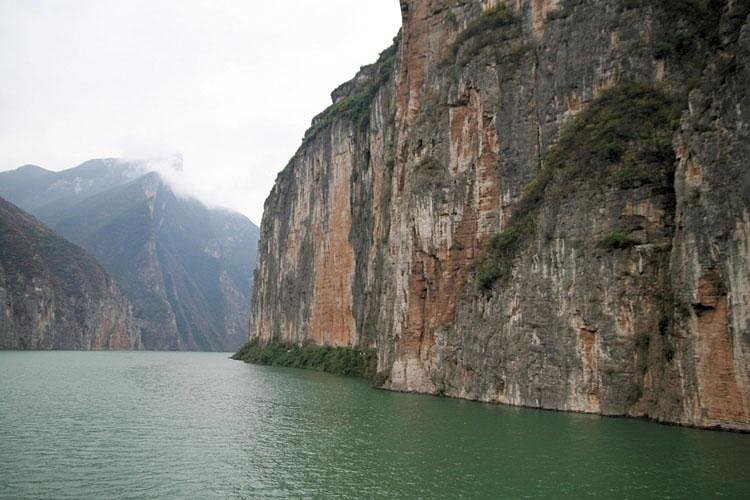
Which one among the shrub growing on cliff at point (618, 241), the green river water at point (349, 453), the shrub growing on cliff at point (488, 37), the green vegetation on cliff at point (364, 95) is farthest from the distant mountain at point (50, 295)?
the shrub growing on cliff at point (618, 241)

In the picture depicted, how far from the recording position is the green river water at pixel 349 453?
16.3 metres

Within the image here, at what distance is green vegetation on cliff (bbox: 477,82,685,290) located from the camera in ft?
95.5

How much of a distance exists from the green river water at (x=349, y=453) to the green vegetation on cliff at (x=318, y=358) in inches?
956

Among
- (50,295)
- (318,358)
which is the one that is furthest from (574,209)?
(50,295)

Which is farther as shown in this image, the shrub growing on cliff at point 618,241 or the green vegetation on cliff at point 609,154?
the green vegetation on cliff at point 609,154

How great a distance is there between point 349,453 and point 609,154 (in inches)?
753

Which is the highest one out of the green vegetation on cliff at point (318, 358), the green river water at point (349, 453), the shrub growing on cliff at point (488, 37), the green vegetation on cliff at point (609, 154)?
the shrub growing on cliff at point (488, 37)

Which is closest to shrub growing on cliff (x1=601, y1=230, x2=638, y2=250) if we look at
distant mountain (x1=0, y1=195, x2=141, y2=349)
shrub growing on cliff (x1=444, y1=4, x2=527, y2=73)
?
shrub growing on cliff (x1=444, y1=4, x2=527, y2=73)

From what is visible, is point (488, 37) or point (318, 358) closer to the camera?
point (488, 37)

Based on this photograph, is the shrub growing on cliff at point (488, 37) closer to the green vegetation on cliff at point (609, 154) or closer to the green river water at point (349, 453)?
the green vegetation on cliff at point (609, 154)

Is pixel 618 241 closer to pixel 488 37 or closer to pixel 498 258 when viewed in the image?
pixel 498 258

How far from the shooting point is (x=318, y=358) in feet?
230

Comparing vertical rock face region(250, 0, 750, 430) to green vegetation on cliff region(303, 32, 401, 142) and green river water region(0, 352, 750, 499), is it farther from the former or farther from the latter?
green vegetation on cliff region(303, 32, 401, 142)

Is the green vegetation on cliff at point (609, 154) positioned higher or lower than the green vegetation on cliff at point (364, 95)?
lower
